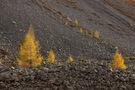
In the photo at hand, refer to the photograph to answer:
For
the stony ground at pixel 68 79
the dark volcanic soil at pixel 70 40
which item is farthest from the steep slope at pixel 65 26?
the stony ground at pixel 68 79

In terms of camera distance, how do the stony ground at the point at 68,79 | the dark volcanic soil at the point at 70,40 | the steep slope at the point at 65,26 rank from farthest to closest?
the steep slope at the point at 65,26 → the dark volcanic soil at the point at 70,40 → the stony ground at the point at 68,79

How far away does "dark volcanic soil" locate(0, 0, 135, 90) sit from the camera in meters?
13.1

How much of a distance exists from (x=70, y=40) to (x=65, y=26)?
7.86 m

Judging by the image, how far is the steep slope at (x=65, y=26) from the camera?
45.0 meters

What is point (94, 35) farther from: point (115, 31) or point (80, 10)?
point (80, 10)

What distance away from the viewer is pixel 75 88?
12.8m

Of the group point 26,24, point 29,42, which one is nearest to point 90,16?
point 26,24

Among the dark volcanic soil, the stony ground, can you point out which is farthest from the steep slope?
the stony ground

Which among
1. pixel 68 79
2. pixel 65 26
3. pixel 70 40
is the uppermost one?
pixel 65 26

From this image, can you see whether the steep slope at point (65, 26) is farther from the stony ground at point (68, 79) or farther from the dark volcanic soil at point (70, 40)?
the stony ground at point (68, 79)

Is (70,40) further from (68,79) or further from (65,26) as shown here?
(68,79)

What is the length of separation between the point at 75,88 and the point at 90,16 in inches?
2392

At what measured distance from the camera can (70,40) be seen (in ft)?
159

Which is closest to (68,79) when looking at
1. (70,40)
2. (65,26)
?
(70,40)
